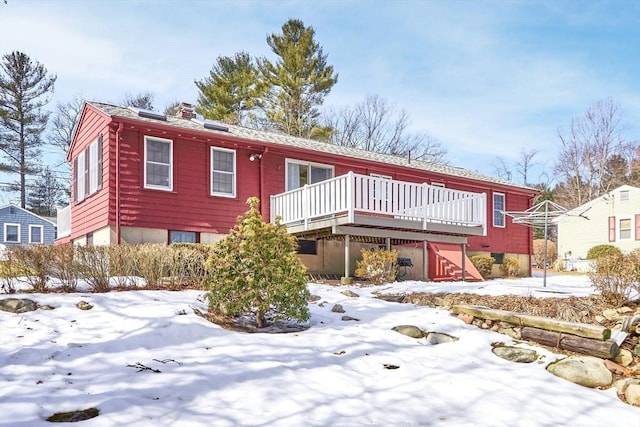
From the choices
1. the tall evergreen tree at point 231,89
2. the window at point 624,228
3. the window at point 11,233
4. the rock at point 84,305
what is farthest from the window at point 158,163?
the window at point 624,228

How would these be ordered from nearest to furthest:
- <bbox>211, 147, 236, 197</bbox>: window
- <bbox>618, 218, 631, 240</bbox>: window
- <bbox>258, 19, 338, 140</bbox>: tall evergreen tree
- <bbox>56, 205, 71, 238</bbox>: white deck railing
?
1. <bbox>211, 147, 236, 197</bbox>: window
2. <bbox>56, 205, 71, 238</bbox>: white deck railing
3. <bbox>618, 218, 631, 240</bbox>: window
4. <bbox>258, 19, 338, 140</bbox>: tall evergreen tree

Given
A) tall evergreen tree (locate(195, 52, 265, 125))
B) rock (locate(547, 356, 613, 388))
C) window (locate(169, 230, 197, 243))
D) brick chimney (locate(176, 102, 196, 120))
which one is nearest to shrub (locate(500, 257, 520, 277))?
window (locate(169, 230, 197, 243))

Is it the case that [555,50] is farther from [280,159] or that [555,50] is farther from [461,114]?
[461,114]

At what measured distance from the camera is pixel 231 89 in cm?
3048

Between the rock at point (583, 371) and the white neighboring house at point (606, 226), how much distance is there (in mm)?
21504

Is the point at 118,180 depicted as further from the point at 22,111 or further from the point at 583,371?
the point at 22,111

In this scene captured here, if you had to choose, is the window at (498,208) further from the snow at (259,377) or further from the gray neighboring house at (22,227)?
the gray neighboring house at (22,227)

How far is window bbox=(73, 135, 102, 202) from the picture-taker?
489 inches

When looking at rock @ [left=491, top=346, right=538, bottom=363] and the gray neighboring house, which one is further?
the gray neighboring house

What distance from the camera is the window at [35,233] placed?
2658cm

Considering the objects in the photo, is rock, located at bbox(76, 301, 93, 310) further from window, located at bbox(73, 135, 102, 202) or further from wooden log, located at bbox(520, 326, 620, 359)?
window, located at bbox(73, 135, 102, 202)

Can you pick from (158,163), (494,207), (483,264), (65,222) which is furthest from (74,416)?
(494,207)

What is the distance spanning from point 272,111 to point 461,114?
37.5 ft

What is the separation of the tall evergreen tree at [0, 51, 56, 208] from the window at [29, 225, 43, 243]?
3752mm
